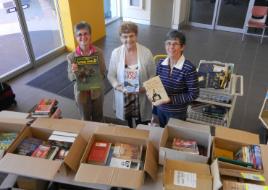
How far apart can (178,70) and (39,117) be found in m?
1.11

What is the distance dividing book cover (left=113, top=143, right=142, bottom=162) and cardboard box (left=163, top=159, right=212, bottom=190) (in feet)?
0.67

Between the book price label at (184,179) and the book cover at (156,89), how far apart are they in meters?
0.67

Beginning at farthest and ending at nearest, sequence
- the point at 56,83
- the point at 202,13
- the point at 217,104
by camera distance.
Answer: the point at 202,13, the point at 56,83, the point at 217,104

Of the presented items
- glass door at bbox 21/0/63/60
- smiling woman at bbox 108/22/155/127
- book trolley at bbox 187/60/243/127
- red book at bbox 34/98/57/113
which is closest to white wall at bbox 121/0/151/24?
glass door at bbox 21/0/63/60

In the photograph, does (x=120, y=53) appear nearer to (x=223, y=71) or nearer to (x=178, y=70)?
(x=178, y=70)

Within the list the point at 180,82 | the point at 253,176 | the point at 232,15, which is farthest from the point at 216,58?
the point at 253,176

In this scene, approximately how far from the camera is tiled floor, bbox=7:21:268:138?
11.3 feet

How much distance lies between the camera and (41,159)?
1.46m

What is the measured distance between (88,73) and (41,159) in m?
1.00

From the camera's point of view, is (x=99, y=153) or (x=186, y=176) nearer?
(x=186, y=176)

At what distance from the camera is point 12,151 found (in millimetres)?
1562

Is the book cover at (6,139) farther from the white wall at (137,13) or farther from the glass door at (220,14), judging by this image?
the glass door at (220,14)

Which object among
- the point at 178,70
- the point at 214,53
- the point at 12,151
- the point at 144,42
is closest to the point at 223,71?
the point at 178,70

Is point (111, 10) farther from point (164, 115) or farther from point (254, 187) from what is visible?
point (254, 187)
